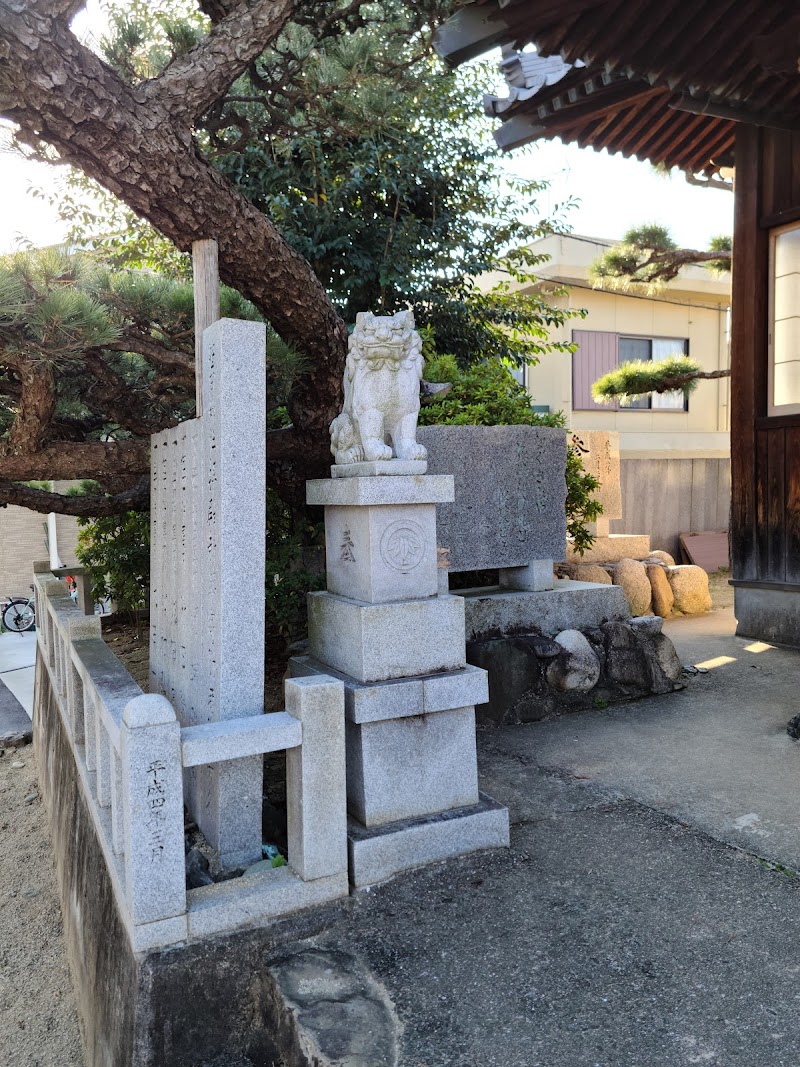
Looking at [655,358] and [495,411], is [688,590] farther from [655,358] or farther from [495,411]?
[655,358]

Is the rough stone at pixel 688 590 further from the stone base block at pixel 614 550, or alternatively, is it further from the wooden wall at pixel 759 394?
the wooden wall at pixel 759 394

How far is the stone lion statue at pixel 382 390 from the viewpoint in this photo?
144 inches

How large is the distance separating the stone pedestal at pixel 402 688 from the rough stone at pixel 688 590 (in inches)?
232

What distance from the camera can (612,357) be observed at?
14.9m

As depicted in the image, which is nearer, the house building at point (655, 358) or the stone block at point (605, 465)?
the stone block at point (605, 465)

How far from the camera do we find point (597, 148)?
7.39m

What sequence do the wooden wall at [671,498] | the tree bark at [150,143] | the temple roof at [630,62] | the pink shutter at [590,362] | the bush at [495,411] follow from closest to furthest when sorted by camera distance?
the tree bark at [150,143] < the temple roof at [630,62] < the bush at [495,411] < the wooden wall at [671,498] < the pink shutter at [590,362]

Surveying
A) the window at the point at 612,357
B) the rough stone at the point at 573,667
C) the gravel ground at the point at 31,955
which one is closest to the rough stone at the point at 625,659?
the rough stone at the point at 573,667

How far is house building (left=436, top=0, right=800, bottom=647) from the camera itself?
208 inches

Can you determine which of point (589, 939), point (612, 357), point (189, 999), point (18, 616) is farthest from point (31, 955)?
point (612, 357)

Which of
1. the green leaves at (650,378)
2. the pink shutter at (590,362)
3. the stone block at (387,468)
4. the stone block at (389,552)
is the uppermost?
the pink shutter at (590,362)

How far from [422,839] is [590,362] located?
1275 cm

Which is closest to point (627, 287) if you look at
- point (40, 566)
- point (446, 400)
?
point (446, 400)

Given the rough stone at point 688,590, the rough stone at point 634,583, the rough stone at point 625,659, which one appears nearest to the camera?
the rough stone at point 625,659
